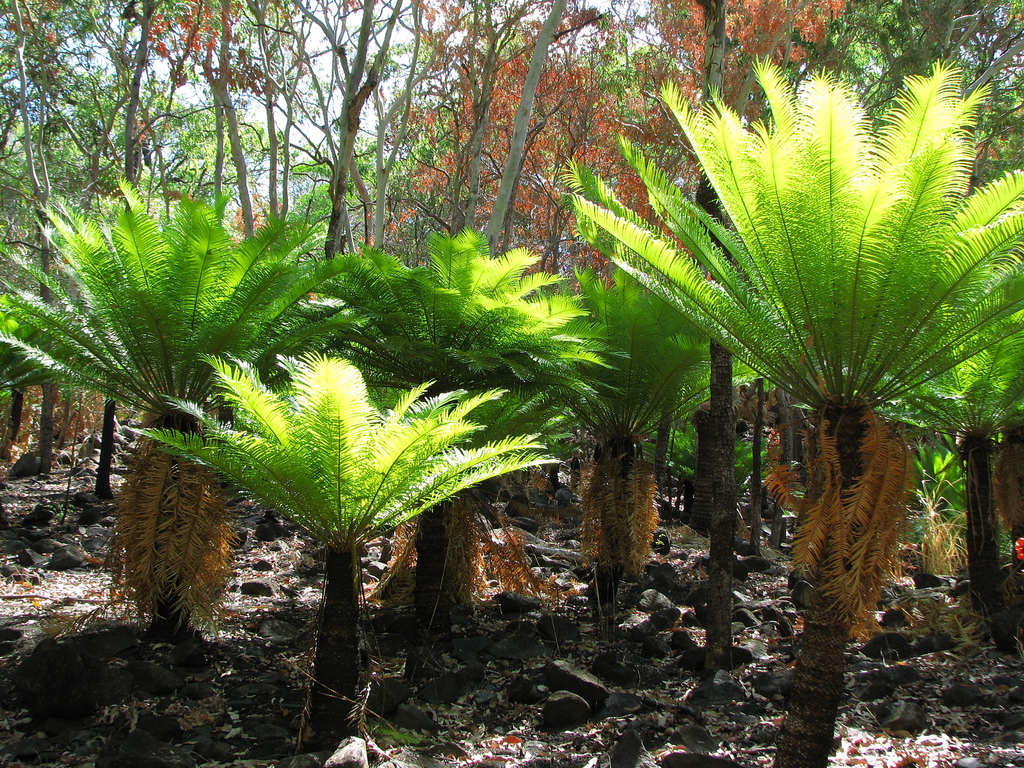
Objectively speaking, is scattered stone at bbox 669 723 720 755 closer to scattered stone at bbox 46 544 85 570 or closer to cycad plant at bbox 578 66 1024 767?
cycad plant at bbox 578 66 1024 767

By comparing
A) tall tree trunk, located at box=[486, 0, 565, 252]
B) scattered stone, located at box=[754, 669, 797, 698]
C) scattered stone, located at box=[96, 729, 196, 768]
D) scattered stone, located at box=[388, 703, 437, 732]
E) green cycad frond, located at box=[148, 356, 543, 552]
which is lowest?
scattered stone, located at box=[96, 729, 196, 768]

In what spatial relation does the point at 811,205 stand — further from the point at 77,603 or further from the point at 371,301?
the point at 77,603

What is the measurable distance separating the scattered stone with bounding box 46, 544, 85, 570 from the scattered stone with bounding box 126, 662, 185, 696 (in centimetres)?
275

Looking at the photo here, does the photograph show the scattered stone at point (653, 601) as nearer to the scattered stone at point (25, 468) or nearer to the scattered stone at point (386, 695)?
the scattered stone at point (386, 695)

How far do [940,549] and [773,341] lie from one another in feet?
16.8

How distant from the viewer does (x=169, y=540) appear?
4.71m

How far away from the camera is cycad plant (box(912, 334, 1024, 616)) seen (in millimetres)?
5188

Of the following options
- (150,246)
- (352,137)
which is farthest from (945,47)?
(150,246)

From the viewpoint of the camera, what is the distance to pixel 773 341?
3797 millimetres

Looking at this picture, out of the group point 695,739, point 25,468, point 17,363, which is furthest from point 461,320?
point 25,468

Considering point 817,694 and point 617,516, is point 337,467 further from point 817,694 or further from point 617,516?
point 617,516

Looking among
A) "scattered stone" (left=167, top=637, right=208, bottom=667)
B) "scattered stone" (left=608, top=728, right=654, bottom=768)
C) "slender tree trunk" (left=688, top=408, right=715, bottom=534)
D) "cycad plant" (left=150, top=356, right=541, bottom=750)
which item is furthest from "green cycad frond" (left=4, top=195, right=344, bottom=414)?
"slender tree trunk" (left=688, top=408, right=715, bottom=534)

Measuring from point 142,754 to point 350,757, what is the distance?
98 cm

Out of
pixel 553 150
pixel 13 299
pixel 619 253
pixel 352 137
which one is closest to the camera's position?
pixel 619 253
